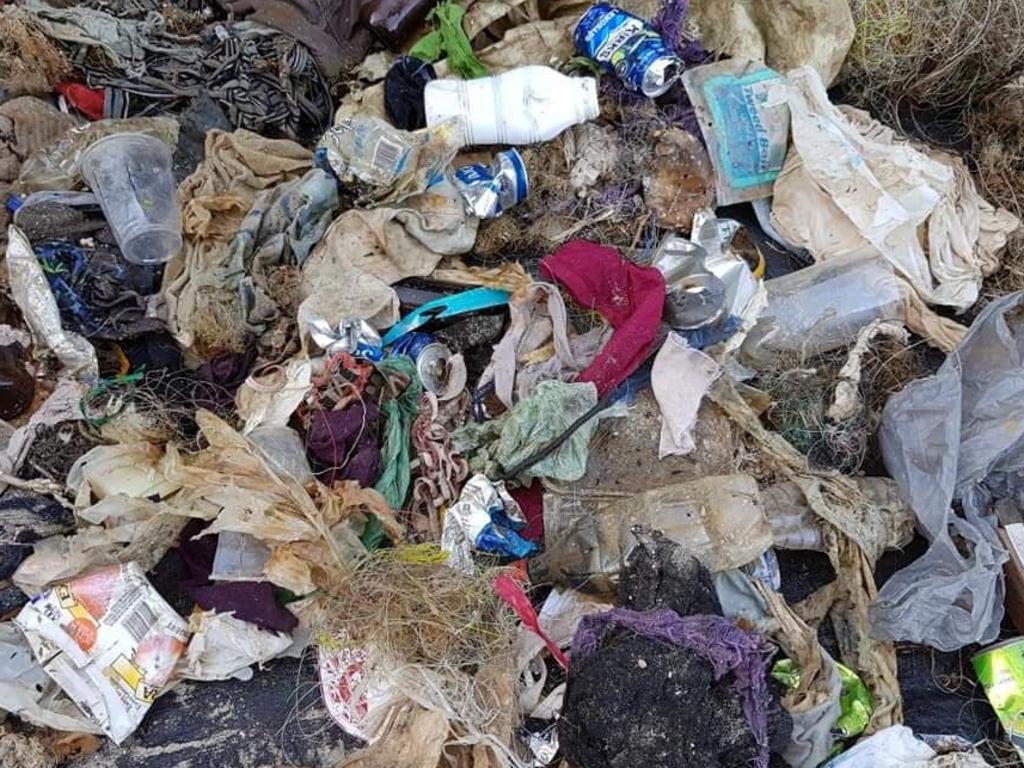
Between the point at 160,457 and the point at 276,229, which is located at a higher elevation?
the point at 276,229

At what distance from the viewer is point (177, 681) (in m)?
2.12

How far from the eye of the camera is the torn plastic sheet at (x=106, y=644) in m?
2.01

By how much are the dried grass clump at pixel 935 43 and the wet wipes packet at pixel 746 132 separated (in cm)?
38

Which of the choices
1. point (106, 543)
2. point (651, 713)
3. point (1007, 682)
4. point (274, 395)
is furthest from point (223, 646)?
point (1007, 682)

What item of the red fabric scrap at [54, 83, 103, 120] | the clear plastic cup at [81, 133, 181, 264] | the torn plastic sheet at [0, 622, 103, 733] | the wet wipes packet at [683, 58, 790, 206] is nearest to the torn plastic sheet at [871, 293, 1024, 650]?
the wet wipes packet at [683, 58, 790, 206]

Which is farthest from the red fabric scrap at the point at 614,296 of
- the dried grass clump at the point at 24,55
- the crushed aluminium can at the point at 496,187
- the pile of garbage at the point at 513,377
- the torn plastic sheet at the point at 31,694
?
the dried grass clump at the point at 24,55

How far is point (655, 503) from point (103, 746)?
137 cm

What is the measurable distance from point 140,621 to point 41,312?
88cm

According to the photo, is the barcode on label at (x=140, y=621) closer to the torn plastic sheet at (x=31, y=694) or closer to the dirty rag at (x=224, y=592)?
the dirty rag at (x=224, y=592)

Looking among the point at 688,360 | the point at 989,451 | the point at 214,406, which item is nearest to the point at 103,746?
the point at 214,406

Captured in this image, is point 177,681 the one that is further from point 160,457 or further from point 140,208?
point 140,208

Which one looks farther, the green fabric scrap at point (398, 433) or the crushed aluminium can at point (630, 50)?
the crushed aluminium can at point (630, 50)

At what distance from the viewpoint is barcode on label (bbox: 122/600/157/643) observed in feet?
6.64

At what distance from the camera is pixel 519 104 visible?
2.70m
